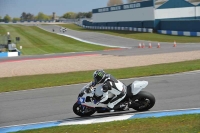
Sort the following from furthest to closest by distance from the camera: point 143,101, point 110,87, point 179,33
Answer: point 179,33 < point 143,101 < point 110,87

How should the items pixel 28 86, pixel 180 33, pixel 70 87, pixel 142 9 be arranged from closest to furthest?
pixel 70 87, pixel 28 86, pixel 180 33, pixel 142 9

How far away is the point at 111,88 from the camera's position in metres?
11.4

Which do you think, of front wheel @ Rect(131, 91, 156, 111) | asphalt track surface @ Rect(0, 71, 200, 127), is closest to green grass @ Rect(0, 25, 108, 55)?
asphalt track surface @ Rect(0, 71, 200, 127)

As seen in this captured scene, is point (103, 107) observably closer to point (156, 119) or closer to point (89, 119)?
point (89, 119)

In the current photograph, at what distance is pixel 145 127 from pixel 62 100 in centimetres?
651

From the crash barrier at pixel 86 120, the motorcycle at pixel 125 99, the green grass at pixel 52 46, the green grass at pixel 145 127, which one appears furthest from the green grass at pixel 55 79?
the green grass at pixel 52 46

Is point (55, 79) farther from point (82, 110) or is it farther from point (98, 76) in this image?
point (98, 76)

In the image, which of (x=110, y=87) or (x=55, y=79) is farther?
(x=55, y=79)

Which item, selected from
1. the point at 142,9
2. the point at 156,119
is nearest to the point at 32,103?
the point at 156,119

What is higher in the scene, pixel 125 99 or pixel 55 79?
pixel 125 99

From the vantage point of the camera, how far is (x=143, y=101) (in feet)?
38.1

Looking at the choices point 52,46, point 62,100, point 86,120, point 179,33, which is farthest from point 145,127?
point 179,33

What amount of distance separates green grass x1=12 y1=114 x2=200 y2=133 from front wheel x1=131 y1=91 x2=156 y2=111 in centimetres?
166

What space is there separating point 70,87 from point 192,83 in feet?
18.9
